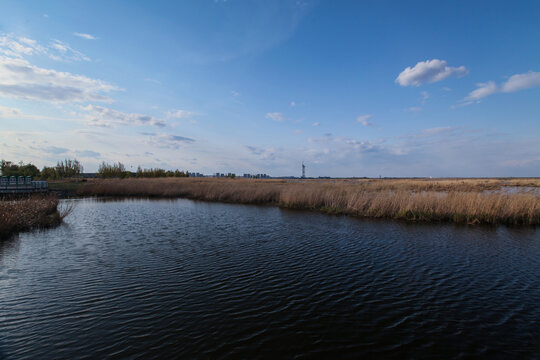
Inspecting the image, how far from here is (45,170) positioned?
242ft

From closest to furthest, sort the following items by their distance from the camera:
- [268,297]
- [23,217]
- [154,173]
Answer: [268,297], [23,217], [154,173]

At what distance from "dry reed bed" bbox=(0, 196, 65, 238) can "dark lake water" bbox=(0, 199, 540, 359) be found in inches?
47.5

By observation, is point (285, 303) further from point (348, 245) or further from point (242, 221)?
point (242, 221)

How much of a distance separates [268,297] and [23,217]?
49.4ft

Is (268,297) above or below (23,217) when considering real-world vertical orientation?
below

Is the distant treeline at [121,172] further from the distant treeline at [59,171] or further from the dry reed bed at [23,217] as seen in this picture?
the dry reed bed at [23,217]

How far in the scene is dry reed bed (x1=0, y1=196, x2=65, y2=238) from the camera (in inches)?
464

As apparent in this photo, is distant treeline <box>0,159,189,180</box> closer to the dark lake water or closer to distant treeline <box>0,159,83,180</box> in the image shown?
distant treeline <box>0,159,83,180</box>

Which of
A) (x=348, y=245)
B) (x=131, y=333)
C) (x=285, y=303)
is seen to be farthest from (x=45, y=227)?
(x=348, y=245)

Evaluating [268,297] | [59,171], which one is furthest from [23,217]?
[59,171]

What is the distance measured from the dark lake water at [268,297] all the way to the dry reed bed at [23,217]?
1205 mm

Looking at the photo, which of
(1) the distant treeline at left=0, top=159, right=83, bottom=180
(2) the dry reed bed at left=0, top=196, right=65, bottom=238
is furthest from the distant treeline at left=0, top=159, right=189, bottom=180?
(2) the dry reed bed at left=0, top=196, right=65, bottom=238

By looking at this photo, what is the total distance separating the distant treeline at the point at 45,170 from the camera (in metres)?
60.9

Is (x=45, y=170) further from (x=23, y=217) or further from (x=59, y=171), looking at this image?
(x=23, y=217)
